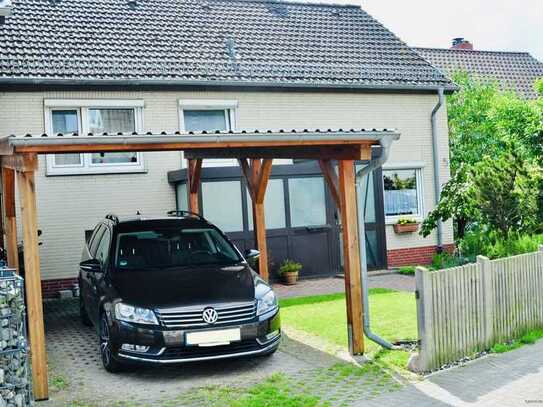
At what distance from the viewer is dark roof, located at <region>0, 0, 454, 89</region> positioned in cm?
1509

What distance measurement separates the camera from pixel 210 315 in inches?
301

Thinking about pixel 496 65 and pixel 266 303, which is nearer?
pixel 266 303

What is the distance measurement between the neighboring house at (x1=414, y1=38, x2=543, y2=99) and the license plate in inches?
799

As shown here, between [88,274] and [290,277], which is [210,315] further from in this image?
[290,277]

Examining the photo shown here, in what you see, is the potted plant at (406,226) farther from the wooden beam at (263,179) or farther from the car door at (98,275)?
the car door at (98,275)

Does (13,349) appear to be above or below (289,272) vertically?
above

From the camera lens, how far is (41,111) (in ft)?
47.2

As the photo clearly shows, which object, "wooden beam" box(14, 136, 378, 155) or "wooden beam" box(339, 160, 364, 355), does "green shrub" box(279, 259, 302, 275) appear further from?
"wooden beam" box(14, 136, 378, 155)

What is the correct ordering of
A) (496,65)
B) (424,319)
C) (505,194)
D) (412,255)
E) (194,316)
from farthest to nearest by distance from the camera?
(496,65) → (412,255) → (505,194) → (194,316) → (424,319)

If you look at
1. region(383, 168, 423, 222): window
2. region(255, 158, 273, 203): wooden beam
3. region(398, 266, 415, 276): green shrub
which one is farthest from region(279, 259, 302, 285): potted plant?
region(255, 158, 273, 203): wooden beam

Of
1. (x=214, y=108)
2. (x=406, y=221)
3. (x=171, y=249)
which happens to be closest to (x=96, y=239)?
(x=171, y=249)

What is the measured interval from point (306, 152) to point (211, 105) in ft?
23.1

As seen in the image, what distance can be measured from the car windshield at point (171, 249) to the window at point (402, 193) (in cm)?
866

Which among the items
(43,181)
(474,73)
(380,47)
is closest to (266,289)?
(43,181)
